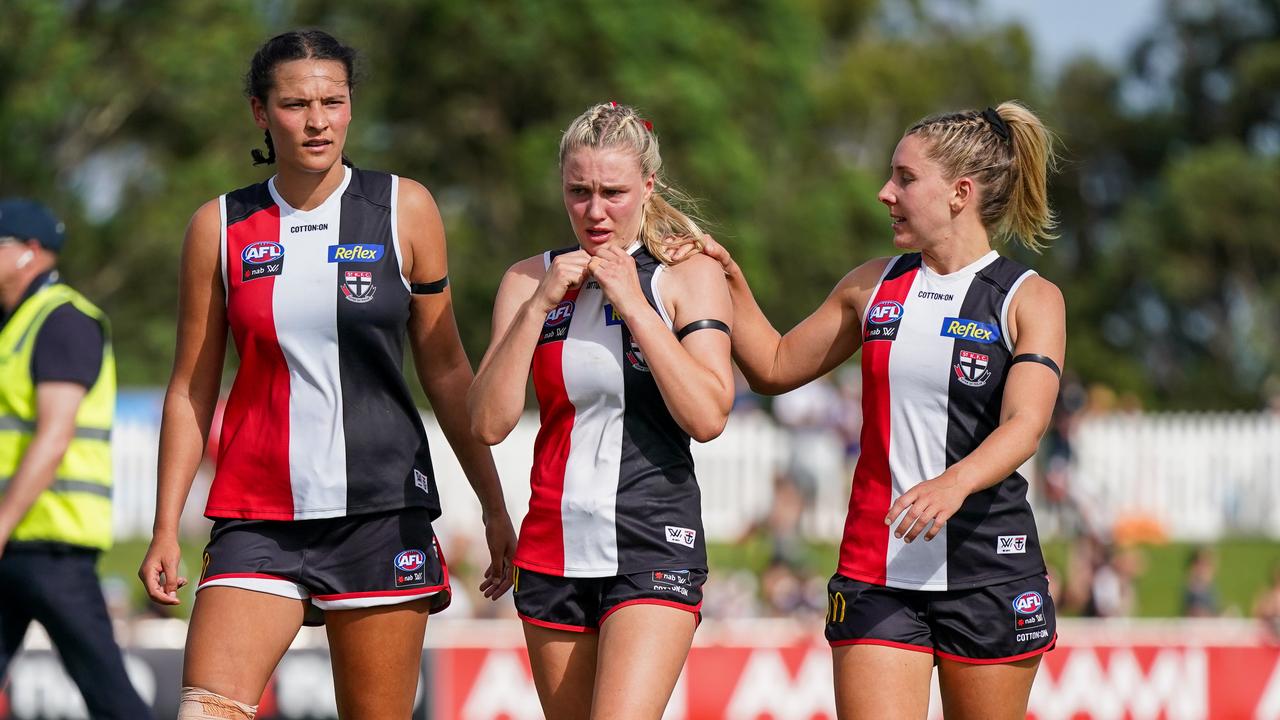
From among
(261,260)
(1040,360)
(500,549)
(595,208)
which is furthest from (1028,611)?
(261,260)

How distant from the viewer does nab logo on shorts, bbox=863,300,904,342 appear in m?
4.44

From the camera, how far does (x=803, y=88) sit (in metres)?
31.3

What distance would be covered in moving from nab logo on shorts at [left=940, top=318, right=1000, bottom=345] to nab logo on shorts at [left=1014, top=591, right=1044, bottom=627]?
0.71 metres

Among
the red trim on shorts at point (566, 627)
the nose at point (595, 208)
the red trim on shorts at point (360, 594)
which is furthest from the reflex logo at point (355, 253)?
the red trim on shorts at point (566, 627)

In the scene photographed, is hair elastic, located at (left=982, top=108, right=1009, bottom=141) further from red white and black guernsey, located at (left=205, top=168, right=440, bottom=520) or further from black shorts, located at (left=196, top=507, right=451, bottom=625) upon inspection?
black shorts, located at (left=196, top=507, right=451, bottom=625)

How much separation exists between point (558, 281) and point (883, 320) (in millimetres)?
945

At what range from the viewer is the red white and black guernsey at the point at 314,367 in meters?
4.29

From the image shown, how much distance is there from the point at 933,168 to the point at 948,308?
397 millimetres

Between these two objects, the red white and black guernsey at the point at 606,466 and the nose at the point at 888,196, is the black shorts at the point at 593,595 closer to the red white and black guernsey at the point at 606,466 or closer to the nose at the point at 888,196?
the red white and black guernsey at the point at 606,466

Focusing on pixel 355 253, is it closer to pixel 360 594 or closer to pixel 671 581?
pixel 360 594

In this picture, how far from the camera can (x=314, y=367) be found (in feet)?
14.1

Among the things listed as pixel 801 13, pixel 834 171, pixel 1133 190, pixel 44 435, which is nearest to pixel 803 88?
pixel 801 13

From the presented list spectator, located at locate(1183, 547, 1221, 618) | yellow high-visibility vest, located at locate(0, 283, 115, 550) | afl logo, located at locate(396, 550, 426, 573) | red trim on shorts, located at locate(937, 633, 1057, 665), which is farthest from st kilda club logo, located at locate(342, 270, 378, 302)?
spectator, located at locate(1183, 547, 1221, 618)

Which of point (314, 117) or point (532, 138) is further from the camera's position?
point (532, 138)
